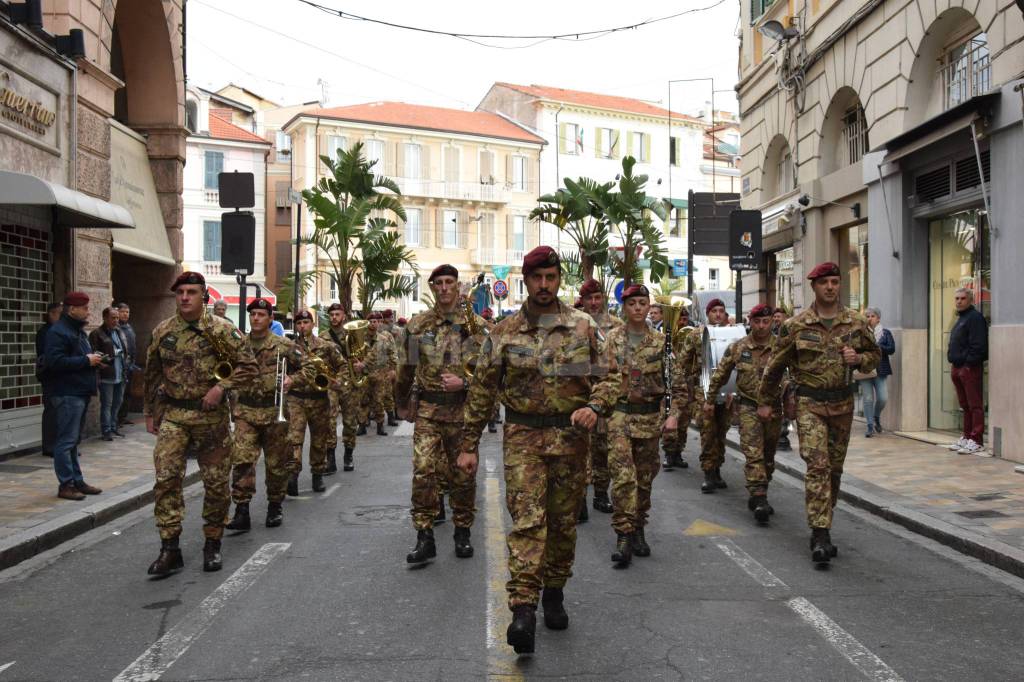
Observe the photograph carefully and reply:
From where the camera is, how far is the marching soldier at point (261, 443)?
338 inches

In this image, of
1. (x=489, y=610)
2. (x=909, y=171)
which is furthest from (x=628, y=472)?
(x=909, y=171)

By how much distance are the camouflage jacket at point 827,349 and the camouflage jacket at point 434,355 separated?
248 cm

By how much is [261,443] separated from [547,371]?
4353mm

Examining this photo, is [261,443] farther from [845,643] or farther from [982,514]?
[982,514]

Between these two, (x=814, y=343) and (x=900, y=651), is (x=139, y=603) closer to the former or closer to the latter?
(x=900, y=651)

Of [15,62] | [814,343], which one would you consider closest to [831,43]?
[814,343]

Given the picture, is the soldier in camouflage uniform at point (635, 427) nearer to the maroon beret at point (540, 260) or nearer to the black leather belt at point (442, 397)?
the black leather belt at point (442, 397)

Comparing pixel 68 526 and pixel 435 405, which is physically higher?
pixel 435 405

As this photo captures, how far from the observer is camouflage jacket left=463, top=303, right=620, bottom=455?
5.44m

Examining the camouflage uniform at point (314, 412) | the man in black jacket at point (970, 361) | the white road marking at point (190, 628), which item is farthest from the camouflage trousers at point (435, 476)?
the man in black jacket at point (970, 361)

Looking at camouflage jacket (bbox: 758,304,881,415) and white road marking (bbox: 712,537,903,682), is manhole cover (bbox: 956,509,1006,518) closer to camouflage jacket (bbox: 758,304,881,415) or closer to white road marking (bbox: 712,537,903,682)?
camouflage jacket (bbox: 758,304,881,415)

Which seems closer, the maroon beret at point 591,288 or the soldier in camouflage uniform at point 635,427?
the soldier in camouflage uniform at point 635,427

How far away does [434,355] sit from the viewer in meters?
7.80

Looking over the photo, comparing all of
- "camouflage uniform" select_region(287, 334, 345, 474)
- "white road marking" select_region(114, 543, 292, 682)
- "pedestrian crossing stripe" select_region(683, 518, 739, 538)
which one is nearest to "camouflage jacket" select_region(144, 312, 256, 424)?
"white road marking" select_region(114, 543, 292, 682)
